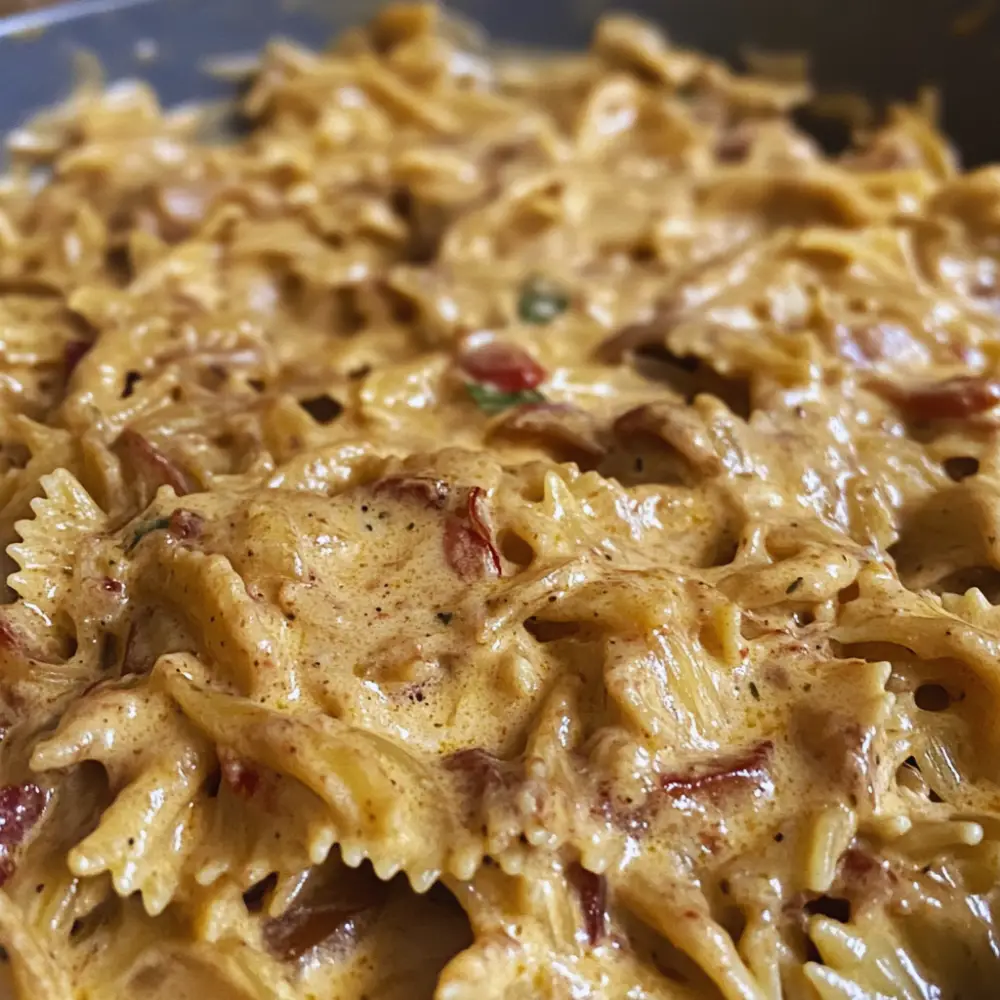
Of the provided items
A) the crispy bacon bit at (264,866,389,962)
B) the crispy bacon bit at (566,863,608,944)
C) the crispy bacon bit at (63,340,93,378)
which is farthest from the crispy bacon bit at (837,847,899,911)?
the crispy bacon bit at (63,340,93,378)

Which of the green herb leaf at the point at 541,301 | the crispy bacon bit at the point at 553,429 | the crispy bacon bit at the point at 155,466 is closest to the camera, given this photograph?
the crispy bacon bit at the point at 155,466

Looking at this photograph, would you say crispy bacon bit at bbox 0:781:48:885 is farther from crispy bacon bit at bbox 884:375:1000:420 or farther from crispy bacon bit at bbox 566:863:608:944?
crispy bacon bit at bbox 884:375:1000:420

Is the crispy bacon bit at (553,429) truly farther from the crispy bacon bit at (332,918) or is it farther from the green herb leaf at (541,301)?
the crispy bacon bit at (332,918)

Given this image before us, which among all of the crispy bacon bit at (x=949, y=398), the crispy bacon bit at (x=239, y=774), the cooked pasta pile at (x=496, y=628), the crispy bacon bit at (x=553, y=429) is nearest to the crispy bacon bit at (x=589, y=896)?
the cooked pasta pile at (x=496, y=628)

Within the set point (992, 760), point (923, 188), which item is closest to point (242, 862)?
point (992, 760)

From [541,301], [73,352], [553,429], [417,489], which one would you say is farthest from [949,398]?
[73,352]
